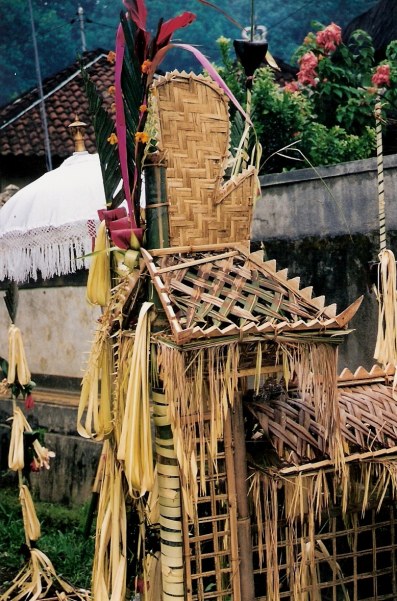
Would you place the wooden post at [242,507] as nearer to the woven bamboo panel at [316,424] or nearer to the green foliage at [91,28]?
the woven bamboo panel at [316,424]

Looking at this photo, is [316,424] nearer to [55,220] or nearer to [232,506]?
[232,506]

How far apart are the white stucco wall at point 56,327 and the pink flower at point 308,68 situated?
9.82 feet

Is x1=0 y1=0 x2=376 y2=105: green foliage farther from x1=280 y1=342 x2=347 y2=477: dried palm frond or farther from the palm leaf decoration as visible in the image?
x1=280 y1=342 x2=347 y2=477: dried palm frond

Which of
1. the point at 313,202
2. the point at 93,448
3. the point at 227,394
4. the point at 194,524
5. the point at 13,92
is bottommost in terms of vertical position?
the point at 93,448

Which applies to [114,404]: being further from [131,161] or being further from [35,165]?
[35,165]

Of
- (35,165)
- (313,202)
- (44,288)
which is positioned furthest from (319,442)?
(35,165)

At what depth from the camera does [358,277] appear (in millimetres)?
5641

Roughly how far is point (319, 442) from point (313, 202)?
10.3 ft

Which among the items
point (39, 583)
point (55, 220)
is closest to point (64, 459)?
point (39, 583)

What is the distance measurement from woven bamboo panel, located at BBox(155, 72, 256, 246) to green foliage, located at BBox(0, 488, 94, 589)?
2.98 metres

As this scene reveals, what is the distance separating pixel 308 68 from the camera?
768 centimetres

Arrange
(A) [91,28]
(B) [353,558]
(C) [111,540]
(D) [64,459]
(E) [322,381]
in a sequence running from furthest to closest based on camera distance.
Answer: (A) [91,28] → (D) [64,459] → (B) [353,558] → (C) [111,540] → (E) [322,381]

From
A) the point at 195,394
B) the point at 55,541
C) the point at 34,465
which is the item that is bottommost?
the point at 55,541

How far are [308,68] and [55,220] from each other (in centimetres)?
328
